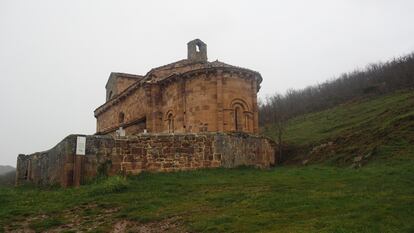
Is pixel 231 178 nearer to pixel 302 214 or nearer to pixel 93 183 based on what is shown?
pixel 93 183

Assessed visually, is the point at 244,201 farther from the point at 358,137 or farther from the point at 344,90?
the point at 344,90

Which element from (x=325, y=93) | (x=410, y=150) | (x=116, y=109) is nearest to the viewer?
(x=410, y=150)

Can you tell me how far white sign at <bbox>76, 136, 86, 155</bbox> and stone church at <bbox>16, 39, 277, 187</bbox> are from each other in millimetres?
32

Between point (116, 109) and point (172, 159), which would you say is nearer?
point (172, 159)

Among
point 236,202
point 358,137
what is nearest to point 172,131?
point 358,137

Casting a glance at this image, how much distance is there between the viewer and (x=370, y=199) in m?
9.66

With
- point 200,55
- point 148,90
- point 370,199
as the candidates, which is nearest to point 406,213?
point 370,199

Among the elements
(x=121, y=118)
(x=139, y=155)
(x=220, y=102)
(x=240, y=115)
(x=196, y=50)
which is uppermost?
(x=196, y=50)

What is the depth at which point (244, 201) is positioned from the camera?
34.7ft

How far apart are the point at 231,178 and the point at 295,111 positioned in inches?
1363

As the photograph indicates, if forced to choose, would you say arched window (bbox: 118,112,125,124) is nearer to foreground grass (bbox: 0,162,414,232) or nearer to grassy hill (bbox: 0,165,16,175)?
foreground grass (bbox: 0,162,414,232)

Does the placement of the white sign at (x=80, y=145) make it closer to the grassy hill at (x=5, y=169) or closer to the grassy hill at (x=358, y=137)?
the grassy hill at (x=358, y=137)

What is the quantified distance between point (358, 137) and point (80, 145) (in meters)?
13.7

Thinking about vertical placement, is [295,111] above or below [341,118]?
above
